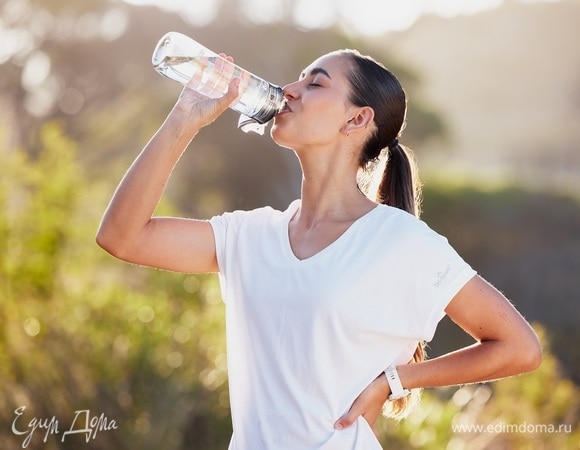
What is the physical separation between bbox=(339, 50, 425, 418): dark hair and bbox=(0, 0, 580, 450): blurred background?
1492 mm

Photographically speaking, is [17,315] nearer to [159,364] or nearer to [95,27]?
[159,364]

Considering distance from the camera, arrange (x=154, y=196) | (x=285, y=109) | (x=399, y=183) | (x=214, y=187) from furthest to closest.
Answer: (x=214, y=187)
(x=399, y=183)
(x=285, y=109)
(x=154, y=196)

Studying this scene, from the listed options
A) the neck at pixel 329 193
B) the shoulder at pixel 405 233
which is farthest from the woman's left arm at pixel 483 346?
the neck at pixel 329 193

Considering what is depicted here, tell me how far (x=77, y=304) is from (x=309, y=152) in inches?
97.3

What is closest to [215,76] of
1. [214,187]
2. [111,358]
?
[111,358]

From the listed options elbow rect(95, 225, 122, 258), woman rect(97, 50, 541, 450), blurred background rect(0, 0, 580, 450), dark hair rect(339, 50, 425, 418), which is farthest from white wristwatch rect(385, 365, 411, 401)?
blurred background rect(0, 0, 580, 450)

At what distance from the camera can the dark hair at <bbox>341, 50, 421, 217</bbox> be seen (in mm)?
1898

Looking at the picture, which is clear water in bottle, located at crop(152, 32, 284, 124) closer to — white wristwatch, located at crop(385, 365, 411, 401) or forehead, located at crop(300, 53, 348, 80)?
forehead, located at crop(300, 53, 348, 80)

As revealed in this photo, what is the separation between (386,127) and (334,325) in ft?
1.76

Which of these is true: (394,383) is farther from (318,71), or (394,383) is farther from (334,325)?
(318,71)

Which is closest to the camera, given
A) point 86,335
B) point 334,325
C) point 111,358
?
point 334,325

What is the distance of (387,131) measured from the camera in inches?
77.1

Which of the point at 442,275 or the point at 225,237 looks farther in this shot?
the point at 225,237

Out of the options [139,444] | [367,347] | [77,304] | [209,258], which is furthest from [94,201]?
[367,347]
